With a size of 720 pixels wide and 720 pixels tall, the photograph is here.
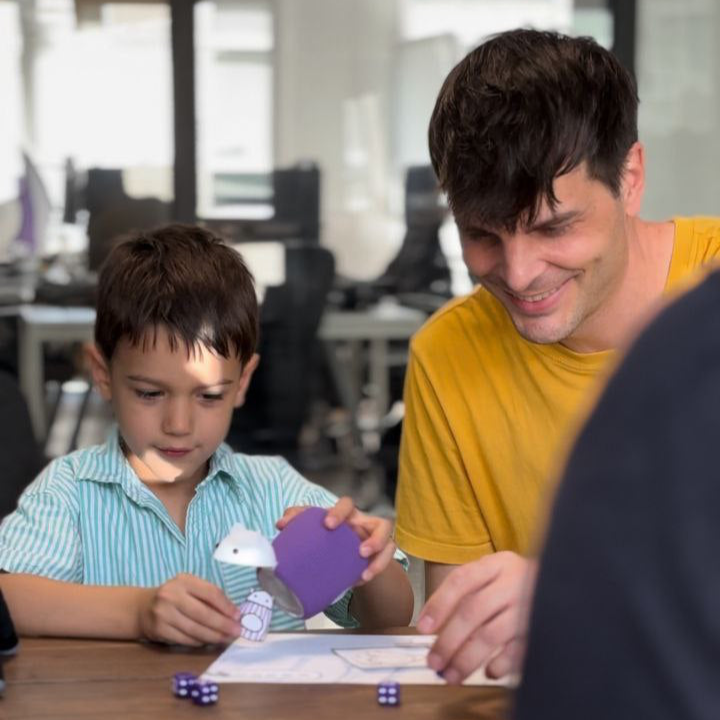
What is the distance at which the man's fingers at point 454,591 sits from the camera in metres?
1.41

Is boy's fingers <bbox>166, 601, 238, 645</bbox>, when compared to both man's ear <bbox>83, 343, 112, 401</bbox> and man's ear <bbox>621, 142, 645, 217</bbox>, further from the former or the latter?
man's ear <bbox>621, 142, 645, 217</bbox>

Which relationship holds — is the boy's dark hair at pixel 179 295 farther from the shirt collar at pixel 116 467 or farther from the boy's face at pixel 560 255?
the boy's face at pixel 560 255

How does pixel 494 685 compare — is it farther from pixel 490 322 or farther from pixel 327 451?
pixel 327 451

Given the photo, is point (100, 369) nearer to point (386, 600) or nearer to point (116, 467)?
point (116, 467)

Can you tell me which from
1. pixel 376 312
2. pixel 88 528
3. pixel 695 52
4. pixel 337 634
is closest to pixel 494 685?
pixel 337 634

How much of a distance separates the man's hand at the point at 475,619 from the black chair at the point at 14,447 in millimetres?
1243

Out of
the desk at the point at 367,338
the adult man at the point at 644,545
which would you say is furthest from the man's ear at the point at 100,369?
the desk at the point at 367,338

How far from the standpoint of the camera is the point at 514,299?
5.89 feet

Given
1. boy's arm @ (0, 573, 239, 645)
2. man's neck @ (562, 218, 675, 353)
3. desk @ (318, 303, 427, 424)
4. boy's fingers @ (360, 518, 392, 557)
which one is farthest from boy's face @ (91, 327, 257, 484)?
desk @ (318, 303, 427, 424)

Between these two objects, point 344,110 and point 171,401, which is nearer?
point 171,401

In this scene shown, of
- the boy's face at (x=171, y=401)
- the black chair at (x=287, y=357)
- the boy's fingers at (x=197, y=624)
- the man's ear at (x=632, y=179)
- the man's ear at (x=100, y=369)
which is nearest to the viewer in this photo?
the boy's fingers at (x=197, y=624)

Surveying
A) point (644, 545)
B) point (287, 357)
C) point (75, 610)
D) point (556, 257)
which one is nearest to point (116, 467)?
point (75, 610)

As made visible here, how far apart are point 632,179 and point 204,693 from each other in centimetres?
88

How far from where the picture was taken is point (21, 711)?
139 cm
